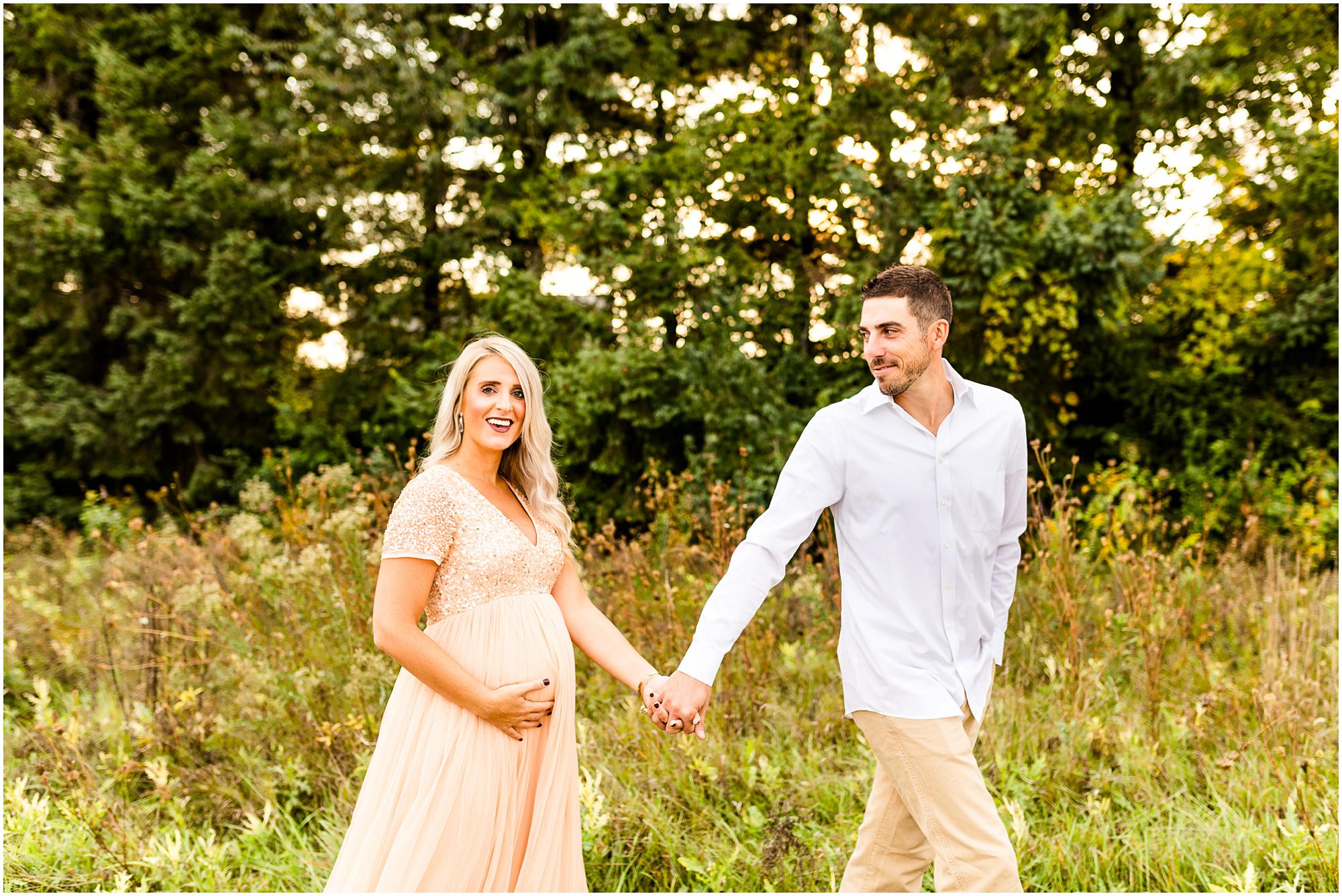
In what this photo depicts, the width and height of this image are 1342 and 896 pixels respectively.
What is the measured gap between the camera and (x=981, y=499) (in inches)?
96.9

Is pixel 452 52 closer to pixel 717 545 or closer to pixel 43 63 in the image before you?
pixel 43 63

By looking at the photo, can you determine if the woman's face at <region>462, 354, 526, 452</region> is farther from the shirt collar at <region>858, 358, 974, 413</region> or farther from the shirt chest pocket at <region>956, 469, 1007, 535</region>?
the shirt chest pocket at <region>956, 469, 1007, 535</region>

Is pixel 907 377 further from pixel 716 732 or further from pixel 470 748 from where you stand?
pixel 716 732

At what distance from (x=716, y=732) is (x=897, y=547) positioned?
5.88 ft

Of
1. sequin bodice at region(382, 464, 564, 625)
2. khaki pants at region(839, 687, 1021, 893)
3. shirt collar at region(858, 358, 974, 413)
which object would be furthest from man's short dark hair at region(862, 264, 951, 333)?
sequin bodice at region(382, 464, 564, 625)

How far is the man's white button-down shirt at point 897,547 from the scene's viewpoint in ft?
7.82

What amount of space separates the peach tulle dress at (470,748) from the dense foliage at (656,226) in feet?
13.7

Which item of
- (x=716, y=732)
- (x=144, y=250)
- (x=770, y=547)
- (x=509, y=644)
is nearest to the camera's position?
(x=509, y=644)

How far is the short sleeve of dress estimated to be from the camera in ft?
7.45

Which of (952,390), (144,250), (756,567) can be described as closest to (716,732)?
(756,567)

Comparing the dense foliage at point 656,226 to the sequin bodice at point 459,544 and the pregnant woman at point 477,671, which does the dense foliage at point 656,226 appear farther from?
the sequin bodice at point 459,544

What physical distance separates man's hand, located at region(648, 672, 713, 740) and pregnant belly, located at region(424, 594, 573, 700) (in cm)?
27

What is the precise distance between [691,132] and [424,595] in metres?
8.12

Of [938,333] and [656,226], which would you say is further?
[656,226]
